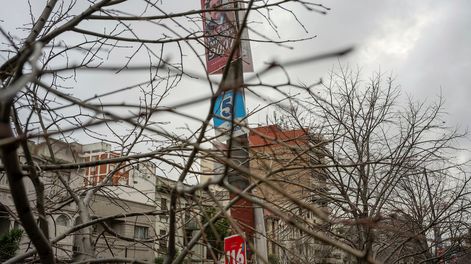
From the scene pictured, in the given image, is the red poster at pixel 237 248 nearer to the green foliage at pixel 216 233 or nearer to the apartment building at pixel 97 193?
the green foliage at pixel 216 233

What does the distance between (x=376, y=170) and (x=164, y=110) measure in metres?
8.64

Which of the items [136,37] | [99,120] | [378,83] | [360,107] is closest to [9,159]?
[99,120]

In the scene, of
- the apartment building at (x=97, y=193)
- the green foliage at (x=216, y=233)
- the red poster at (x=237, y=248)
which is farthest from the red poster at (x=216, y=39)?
the red poster at (x=237, y=248)

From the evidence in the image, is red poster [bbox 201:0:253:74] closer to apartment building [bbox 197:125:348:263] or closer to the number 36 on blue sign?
the number 36 on blue sign

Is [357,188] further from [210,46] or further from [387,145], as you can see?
[210,46]

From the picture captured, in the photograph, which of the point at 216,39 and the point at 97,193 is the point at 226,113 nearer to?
the point at 216,39

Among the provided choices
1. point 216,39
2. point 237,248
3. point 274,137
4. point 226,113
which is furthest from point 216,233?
point 216,39

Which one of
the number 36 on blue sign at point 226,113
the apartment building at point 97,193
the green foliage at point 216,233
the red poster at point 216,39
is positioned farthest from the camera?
the red poster at point 216,39

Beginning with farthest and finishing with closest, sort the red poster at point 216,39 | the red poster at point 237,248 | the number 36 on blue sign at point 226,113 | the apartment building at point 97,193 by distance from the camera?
1. the red poster at point 216,39
2. the red poster at point 237,248
3. the apartment building at point 97,193
4. the number 36 on blue sign at point 226,113

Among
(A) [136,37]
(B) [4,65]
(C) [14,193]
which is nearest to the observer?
(C) [14,193]

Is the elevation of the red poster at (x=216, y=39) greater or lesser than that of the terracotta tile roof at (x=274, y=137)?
greater

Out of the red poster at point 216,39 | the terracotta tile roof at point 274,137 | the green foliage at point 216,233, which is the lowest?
the green foliage at point 216,233

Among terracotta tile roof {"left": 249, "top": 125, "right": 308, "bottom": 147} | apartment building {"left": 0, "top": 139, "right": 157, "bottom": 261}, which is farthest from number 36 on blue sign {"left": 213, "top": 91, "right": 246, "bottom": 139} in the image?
apartment building {"left": 0, "top": 139, "right": 157, "bottom": 261}

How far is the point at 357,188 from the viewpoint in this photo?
915 centimetres
